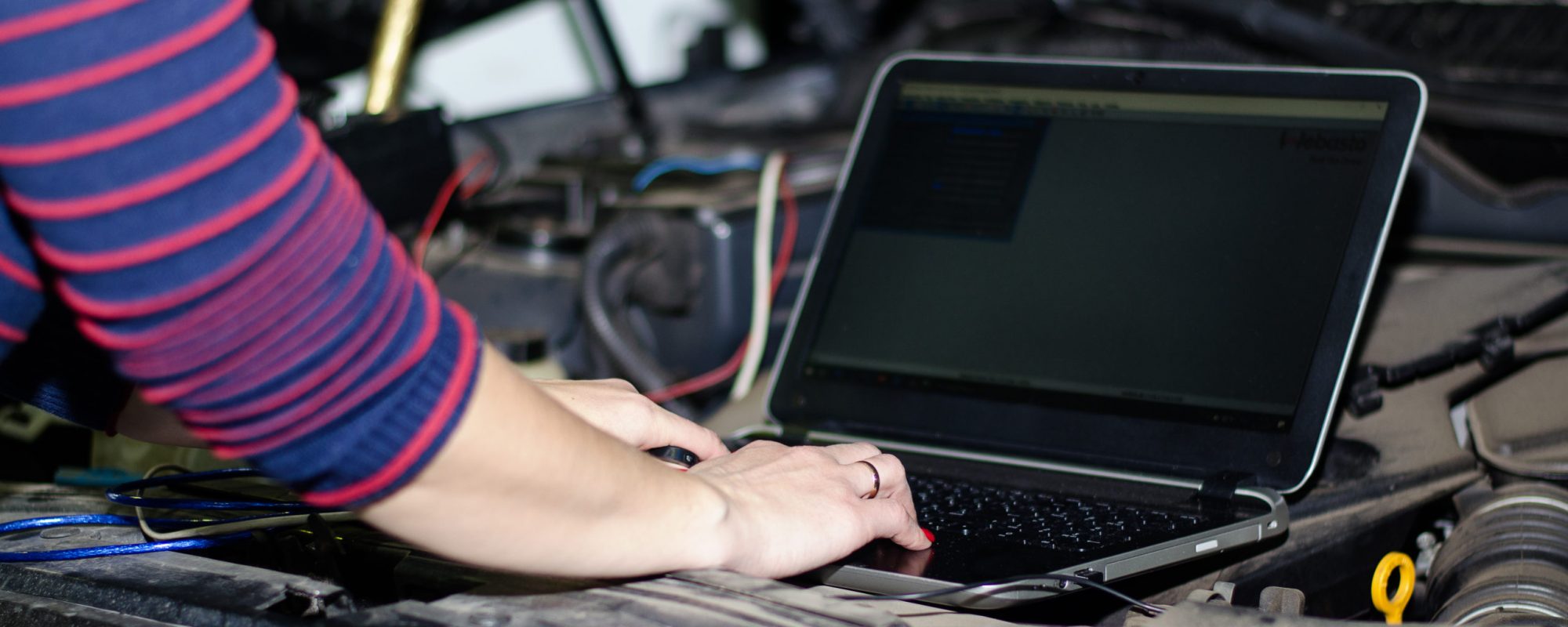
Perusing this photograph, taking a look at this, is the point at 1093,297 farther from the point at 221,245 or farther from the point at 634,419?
the point at 221,245

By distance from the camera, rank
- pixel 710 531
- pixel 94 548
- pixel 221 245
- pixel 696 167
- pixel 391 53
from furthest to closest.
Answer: pixel 391 53 → pixel 696 167 → pixel 94 548 → pixel 710 531 → pixel 221 245

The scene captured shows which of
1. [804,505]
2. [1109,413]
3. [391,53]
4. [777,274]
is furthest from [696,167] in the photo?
[804,505]

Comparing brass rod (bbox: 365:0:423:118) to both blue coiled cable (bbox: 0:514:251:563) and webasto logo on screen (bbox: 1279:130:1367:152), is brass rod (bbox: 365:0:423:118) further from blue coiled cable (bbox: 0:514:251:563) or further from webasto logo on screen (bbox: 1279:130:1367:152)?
webasto logo on screen (bbox: 1279:130:1367:152)

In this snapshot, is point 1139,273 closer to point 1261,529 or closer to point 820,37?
point 1261,529

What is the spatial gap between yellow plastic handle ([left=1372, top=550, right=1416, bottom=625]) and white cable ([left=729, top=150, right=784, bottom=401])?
563 mm

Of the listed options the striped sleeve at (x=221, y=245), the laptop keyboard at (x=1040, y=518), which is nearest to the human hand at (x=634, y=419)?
the laptop keyboard at (x=1040, y=518)

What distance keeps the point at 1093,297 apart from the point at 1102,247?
0.04m

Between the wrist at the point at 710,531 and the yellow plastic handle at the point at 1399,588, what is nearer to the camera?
the wrist at the point at 710,531

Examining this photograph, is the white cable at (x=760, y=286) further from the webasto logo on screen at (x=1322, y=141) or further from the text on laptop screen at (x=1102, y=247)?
the webasto logo on screen at (x=1322, y=141)

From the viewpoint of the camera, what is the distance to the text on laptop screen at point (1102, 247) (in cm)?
82

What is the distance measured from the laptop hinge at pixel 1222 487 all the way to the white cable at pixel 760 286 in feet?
1.51

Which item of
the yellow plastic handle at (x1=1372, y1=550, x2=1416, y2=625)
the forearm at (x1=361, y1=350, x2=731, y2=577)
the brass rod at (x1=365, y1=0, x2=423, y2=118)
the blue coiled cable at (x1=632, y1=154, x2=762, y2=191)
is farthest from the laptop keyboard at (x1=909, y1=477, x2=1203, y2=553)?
the brass rod at (x1=365, y1=0, x2=423, y2=118)

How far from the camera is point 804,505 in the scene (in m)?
0.62

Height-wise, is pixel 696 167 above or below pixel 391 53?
below
